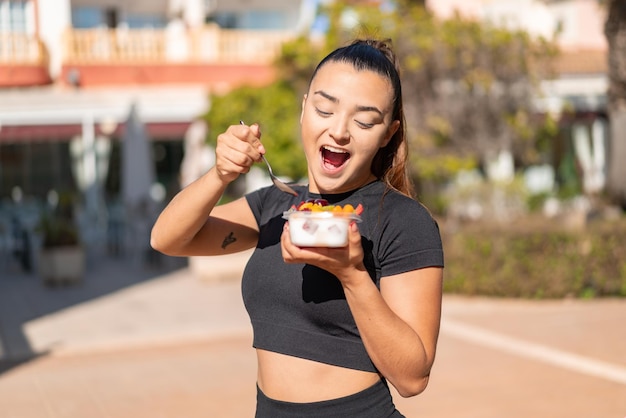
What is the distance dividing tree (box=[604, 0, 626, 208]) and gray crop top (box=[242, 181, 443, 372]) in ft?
32.7

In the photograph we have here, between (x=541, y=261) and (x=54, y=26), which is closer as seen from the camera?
(x=541, y=261)

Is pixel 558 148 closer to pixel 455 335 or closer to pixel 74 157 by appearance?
pixel 74 157

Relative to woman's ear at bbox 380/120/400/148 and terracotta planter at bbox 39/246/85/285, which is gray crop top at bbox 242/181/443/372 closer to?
woman's ear at bbox 380/120/400/148

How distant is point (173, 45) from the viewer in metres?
25.4

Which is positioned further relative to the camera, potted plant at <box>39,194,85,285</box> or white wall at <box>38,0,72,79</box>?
white wall at <box>38,0,72,79</box>

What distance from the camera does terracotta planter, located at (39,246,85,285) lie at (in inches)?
489

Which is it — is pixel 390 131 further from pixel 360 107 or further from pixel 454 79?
pixel 454 79

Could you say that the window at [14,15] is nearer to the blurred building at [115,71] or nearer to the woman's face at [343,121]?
the blurred building at [115,71]

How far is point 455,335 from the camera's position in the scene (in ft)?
28.9

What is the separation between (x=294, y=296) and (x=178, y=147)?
74.2 ft

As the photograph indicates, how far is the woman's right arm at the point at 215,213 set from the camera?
219 cm

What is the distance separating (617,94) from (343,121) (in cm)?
1031

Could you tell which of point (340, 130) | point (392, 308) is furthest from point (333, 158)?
point (392, 308)

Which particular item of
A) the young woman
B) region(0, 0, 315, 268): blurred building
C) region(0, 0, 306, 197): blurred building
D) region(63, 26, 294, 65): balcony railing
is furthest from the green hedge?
region(63, 26, 294, 65): balcony railing
